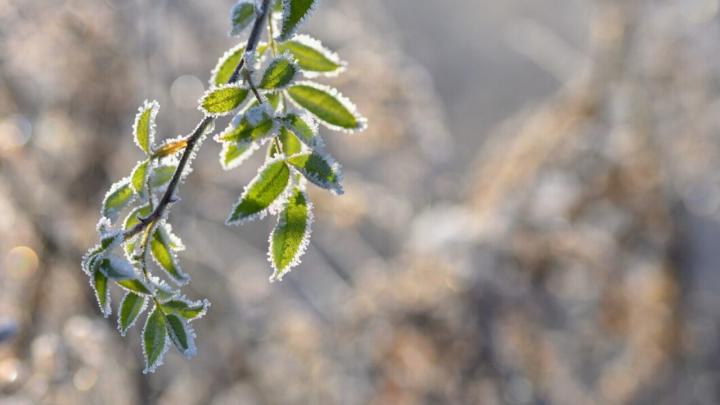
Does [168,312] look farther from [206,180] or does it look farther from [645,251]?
[645,251]

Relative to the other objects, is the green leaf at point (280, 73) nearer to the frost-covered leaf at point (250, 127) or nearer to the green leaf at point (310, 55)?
the frost-covered leaf at point (250, 127)

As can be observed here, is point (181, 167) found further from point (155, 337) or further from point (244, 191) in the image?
point (155, 337)

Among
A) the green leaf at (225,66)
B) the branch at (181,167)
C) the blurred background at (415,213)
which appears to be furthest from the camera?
the blurred background at (415,213)

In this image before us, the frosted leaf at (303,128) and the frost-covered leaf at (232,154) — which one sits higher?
the frosted leaf at (303,128)

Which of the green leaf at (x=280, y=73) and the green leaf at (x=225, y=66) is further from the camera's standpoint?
the green leaf at (x=225, y=66)

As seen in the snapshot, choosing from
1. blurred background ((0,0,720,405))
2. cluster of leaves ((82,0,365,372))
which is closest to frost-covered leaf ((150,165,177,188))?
cluster of leaves ((82,0,365,372))

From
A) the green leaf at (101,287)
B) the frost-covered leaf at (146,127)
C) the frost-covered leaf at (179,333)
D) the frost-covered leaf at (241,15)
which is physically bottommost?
the green leaf at (101,287)

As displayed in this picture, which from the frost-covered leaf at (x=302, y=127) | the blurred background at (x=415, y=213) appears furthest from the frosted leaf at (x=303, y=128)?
the blurred background at (x=415, y=213)
